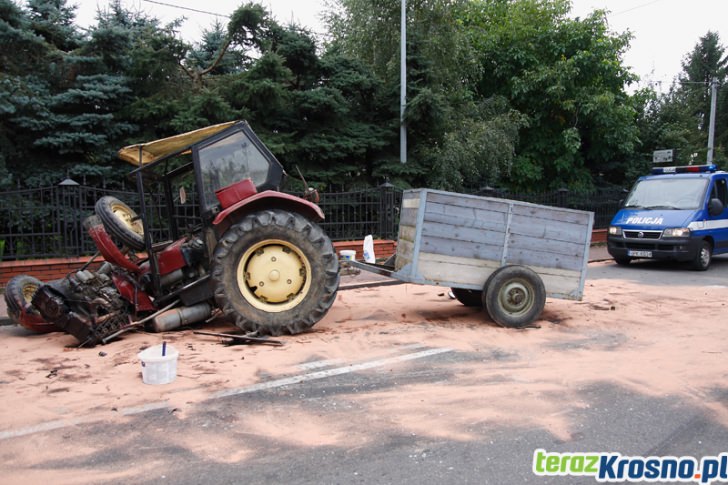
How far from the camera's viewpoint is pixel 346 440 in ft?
11.9

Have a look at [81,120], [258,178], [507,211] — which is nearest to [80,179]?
[81,120]

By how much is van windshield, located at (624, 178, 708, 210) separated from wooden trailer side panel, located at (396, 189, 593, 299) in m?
7.10

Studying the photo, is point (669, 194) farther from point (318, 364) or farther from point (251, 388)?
point (251, 388)

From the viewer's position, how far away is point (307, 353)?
5531 mm

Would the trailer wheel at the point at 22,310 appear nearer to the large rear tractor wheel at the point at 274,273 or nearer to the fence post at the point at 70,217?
the large rear tractor wheel at the point at 274,273

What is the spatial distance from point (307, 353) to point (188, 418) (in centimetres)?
173

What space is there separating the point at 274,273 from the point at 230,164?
1.42 meters

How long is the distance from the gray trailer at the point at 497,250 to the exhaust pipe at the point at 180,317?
2.29m

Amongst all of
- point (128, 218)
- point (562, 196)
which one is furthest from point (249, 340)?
point (562, 196)

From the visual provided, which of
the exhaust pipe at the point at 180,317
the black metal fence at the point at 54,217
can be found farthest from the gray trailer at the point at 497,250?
the black metal fence at the point at 54,217

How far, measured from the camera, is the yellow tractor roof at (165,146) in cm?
623

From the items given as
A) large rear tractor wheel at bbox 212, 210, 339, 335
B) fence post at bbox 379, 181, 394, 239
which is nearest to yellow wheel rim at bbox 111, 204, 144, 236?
large rear tractor wheel at bbox 212, 210, 339, 335

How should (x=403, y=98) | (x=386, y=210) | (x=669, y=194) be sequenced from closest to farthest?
(x=669, y=194) < (x=386, y=210) < (x=403, y=98)

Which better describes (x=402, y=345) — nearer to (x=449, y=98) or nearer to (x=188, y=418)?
(x=188, y=418)
